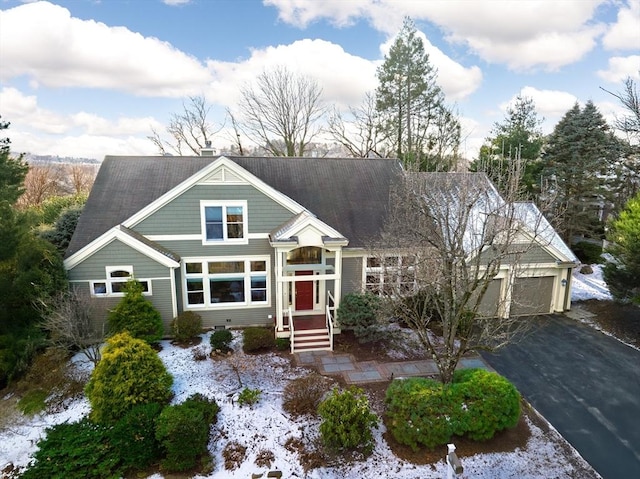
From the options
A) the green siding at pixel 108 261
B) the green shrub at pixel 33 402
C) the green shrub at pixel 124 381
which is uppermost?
the green siding at pixel 108 261

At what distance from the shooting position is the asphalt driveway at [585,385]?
30.7 ft

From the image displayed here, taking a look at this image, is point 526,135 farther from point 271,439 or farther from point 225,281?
point 271,439

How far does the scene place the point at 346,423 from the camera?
8.77m

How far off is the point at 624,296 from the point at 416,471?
13.5m

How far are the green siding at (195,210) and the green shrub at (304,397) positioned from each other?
6549mm

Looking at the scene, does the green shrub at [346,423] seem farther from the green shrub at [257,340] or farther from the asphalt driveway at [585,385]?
the asphalt driveway at [585,385]

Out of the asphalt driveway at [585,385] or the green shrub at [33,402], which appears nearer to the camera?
the asphalt driveway at [585,385]

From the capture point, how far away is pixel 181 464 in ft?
27.9

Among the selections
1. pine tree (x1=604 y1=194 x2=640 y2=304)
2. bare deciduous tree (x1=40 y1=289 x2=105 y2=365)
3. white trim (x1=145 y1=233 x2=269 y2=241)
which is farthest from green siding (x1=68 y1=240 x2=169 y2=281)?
pine tree (x1=604 y1=194 x2=640 y2=304)

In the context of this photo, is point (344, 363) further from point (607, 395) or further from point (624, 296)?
point (624, 296)

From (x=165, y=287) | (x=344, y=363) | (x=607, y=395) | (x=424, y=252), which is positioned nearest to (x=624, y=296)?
(x=607, y=395)

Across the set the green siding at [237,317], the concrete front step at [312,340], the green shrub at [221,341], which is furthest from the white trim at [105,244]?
the concrete front step at [312,340]

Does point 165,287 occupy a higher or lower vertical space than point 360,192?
lower

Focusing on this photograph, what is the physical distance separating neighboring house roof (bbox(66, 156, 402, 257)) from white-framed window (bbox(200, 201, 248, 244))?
3169mm
